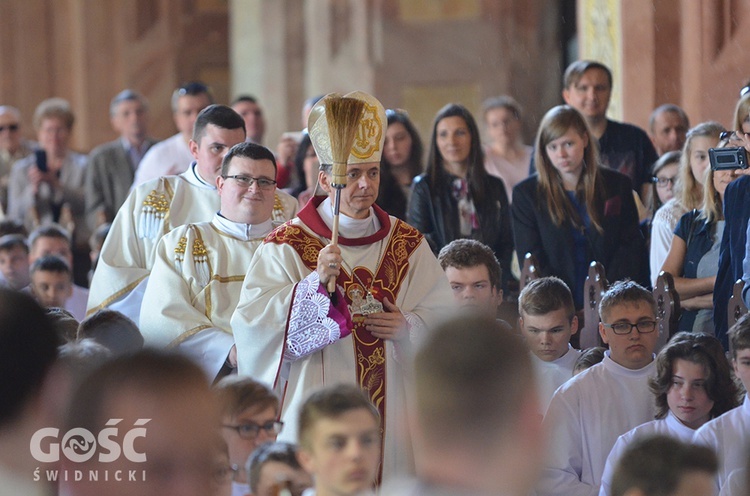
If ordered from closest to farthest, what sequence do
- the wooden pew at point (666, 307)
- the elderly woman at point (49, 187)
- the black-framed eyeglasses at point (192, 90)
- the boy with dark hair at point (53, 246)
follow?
1. the wooden pew at point (666, 307)
2. the boy with dark hair at point (53, 246)
3. the black-framed eyeglasses at point (192, 90)
4. the elderly woman at point (49, 187)

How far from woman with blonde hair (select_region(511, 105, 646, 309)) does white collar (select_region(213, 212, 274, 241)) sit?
5.79 feet

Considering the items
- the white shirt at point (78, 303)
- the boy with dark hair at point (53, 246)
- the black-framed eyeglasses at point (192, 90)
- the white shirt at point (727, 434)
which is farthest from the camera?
the black-framed eyeglasses at point (192, 90)

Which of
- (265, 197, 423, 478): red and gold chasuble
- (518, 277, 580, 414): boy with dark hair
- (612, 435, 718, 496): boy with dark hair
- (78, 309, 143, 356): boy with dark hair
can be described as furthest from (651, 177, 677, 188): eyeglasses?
(612, 435, 718, 496): boy with dark hair

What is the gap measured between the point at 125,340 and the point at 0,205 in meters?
5.71

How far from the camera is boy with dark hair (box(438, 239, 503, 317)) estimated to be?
6762 millimetres

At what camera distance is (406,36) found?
1387cm

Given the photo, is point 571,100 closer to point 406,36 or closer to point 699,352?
point 699,352

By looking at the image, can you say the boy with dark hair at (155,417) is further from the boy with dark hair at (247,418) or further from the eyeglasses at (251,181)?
the eyeglasses at (251,181)

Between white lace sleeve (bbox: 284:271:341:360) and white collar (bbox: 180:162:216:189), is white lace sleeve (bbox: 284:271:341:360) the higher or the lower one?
the lower one

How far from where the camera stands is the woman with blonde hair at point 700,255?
718 cm

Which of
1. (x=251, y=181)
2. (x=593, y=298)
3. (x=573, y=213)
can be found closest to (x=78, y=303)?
(x=251, y=181)

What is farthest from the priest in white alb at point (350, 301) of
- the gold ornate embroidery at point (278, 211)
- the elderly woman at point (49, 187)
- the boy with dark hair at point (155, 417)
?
the elderly woman at point (49, 187)

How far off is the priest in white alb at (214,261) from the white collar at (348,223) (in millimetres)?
563

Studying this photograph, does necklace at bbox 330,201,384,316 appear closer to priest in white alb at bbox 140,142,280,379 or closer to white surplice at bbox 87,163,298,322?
priest in white alb at bbox 140,142,280,379
